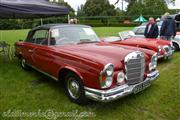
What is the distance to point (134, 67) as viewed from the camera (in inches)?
184

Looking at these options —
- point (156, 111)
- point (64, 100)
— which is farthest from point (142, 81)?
point (64, 100)

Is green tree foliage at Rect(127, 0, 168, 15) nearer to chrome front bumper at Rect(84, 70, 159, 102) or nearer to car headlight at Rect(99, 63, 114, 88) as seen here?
chrome front bumper at Rect(84, 70, 159, 102)

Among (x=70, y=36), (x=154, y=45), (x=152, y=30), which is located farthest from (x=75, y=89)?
(x=152, y=30)

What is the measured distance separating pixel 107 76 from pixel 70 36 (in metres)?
1.99

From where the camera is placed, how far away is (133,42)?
28.4ft

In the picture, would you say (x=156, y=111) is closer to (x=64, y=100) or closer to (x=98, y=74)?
(x=98, y=74)

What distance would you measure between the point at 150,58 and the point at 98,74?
5.63ft

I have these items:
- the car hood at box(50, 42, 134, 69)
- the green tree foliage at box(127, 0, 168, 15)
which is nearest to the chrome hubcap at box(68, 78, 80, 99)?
the car hood at box(50, 42, 134, 69)

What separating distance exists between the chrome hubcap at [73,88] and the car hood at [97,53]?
57 centimetres

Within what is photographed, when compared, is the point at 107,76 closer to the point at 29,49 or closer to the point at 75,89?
the point at 75,89

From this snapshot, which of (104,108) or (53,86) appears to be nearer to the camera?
(104,108)

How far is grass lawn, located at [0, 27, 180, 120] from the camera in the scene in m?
4.55

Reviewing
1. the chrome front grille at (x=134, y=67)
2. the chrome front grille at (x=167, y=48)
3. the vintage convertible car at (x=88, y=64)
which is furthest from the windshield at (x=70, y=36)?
the chrome front grille at (x=167, y=48)

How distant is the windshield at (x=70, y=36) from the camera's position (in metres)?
5.71
